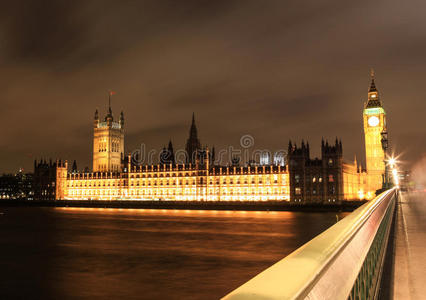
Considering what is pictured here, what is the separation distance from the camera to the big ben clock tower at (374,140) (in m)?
93.2

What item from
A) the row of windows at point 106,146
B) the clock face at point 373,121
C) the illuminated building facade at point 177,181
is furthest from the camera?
the row of windows at point 106,146

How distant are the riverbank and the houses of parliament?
4.74 meters

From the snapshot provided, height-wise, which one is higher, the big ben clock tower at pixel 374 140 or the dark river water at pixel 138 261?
the big ben clock tower at pixel 374 140

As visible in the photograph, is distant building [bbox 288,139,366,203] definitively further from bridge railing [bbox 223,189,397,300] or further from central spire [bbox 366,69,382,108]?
bridge railing [bbox 223,189,397,300]

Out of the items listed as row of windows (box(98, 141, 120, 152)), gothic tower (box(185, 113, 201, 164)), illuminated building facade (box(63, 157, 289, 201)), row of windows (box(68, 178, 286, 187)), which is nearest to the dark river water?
illuminated building facade (box(63, 157, 289, 201))

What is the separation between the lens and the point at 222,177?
9138cm

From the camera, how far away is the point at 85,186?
111 m

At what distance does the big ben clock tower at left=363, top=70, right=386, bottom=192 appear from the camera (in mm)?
93188

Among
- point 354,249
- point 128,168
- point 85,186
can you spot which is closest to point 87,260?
point 354,249

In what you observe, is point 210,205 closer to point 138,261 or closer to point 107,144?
point 107,144

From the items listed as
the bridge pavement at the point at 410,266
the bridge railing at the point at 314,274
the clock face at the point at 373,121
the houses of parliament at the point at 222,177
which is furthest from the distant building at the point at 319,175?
the bridge railing at the point at 314,274

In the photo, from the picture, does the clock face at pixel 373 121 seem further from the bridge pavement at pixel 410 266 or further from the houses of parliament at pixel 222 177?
the bridge pavement at pixel 410 266

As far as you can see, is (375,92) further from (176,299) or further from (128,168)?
(176,299)

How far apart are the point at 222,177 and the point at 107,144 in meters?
50.0
